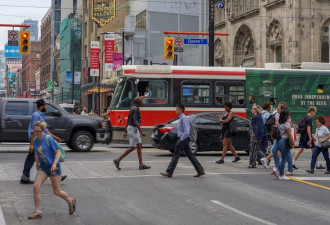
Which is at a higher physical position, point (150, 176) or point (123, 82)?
point (123, 82)

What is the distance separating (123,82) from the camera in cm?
2495

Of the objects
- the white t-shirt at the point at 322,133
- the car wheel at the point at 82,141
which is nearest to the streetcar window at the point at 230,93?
the car wheel at the point at 82,141

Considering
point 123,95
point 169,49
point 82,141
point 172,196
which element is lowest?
point 172,196

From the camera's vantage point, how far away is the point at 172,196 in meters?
12.2

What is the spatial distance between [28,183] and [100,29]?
62.3 m

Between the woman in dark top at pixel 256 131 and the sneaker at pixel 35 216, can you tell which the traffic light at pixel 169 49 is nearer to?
the woman in dark top at pixel 256 131

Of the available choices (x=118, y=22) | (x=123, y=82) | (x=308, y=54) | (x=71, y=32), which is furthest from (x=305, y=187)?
(x=71, y=32)

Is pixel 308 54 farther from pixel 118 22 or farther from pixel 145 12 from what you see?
pixel 118 22

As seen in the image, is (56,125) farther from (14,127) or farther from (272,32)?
(272,32)

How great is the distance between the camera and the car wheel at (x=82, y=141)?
22453 millimetres

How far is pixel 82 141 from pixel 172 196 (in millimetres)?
10867

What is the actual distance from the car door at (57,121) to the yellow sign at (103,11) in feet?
147

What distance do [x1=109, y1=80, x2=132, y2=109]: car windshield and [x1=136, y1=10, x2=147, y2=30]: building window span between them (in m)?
41.0

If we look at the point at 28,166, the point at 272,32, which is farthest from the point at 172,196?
the point at 272,32
